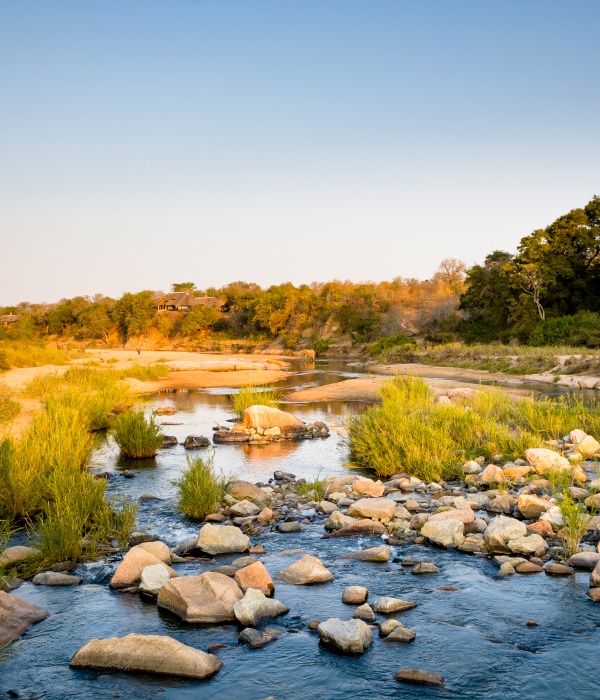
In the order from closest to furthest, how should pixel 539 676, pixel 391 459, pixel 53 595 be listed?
pixel 539 676, pixel 53 595, pixel 391 459

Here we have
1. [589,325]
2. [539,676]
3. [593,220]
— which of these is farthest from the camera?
[593,220]

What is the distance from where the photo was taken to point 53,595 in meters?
6.21

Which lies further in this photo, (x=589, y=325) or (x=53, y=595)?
(x=589, y=325)

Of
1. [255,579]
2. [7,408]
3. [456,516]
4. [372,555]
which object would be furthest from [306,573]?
[7,408]

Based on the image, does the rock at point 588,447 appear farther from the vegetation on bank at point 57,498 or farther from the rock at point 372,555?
the vegetation on bank at point 57,498

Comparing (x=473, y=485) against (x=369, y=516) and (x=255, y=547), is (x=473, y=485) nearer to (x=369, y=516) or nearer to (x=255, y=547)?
(x=369, y=516)

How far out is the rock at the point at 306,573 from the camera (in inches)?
255

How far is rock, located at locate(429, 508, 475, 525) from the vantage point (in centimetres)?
809

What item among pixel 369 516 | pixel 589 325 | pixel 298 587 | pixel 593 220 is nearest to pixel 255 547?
pixel 298 587

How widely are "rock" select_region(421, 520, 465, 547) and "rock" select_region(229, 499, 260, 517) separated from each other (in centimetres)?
253

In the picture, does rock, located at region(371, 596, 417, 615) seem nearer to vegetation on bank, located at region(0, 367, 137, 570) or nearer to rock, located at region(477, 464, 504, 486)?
vegetation on bank, located at region(0, 367, 137, 570)

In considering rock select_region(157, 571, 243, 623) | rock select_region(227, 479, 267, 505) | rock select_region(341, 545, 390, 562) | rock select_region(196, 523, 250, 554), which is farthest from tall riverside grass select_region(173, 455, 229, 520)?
rock select_region(157, 571, 243, 623)

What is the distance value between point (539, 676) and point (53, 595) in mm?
4507

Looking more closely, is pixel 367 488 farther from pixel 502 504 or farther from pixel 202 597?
pixel 202 597
